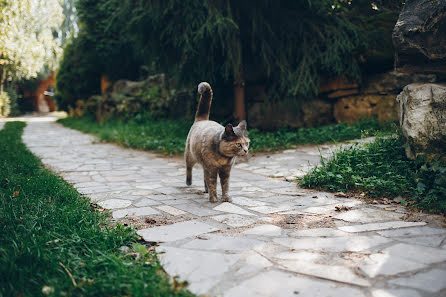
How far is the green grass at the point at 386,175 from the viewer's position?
3311 millimetres

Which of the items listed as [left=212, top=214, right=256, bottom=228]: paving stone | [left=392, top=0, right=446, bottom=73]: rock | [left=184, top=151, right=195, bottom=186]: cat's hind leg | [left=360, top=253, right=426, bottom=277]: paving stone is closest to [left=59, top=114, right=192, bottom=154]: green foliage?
[left=184, top=151, right=195, bottom=186]: cat's hind leg

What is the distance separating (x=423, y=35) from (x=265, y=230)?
299cm

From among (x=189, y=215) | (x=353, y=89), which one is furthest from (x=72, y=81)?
(x=189, y=215)

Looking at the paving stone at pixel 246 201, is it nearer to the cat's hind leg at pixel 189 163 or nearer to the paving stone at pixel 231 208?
the paving stone at pixel 231 208

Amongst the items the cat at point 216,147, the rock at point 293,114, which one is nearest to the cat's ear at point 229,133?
the cat at point 216,147

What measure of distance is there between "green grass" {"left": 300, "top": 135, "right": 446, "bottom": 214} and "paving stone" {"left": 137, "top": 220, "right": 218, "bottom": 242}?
1971mm

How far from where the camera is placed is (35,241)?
7.09 feet

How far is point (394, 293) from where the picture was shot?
5.74 ft

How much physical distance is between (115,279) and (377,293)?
1.39 metres

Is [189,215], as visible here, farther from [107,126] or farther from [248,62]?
[107,126]

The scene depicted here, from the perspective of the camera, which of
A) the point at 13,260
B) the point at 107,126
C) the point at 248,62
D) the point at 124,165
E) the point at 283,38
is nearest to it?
the point at 13,260

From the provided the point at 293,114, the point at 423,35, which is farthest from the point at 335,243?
the point at 293,114

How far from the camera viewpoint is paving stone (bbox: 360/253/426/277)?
1974mm

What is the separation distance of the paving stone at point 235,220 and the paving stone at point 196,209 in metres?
Result: 0.14
